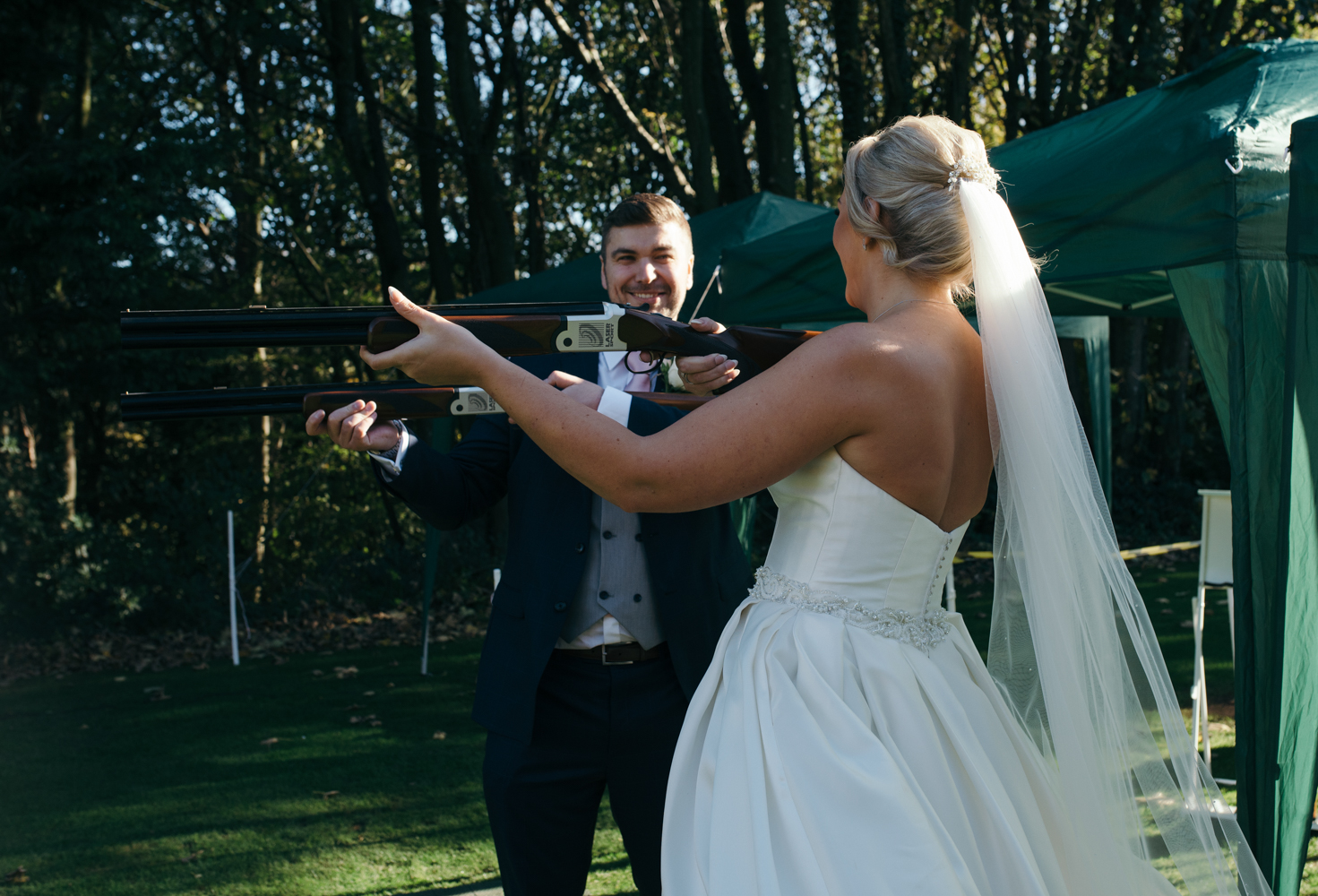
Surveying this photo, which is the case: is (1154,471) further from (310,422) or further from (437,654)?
(310,422)

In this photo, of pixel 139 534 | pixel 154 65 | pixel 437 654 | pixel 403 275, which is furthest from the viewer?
pixel 154 65

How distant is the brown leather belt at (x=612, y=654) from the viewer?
256 cm

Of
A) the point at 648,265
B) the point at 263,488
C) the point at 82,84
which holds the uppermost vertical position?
the point at 82,84

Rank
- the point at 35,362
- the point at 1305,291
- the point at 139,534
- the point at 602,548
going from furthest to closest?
the point at 139,534 → the point at 35,362 → the point at 1305,291 → the point at 602,548

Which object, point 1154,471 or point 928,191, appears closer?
point 928,191

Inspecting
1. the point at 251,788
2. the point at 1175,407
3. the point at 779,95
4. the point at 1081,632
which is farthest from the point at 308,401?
the point at 1175,407

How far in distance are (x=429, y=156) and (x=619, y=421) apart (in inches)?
501

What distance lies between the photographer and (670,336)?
229 centimetres

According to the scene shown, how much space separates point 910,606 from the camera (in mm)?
2139

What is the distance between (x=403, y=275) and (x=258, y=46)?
3.42m

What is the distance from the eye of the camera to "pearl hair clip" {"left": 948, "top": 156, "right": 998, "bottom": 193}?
81.6 inches

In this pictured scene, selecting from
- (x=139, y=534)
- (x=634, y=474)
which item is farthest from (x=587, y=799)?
(x=139, y=534)

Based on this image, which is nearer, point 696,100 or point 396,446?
point 396,446

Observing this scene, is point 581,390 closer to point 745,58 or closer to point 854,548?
point 854,548
